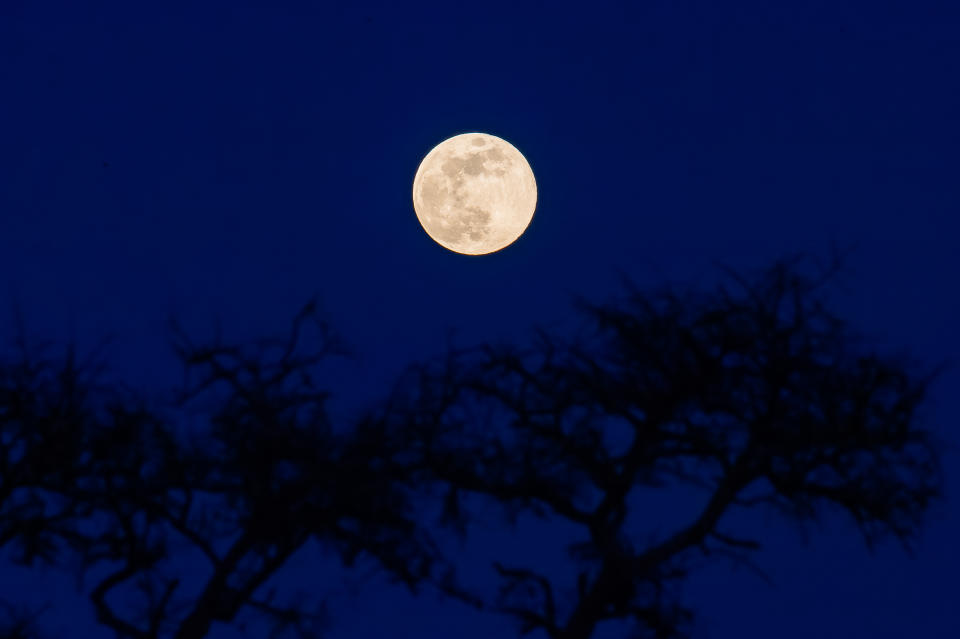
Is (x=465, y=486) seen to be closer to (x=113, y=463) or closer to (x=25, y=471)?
(x=113, y=463)

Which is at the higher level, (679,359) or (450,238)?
(450,238)

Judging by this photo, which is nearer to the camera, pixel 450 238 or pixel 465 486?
pixel 465 486

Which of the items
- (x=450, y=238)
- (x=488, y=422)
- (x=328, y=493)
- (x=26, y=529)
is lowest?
(x=26, y=529)

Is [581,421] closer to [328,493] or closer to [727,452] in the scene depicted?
[727,452]

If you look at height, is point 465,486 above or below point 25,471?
above

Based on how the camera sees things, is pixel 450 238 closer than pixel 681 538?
No

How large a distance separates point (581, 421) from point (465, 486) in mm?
1716

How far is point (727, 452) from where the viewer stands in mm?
14359

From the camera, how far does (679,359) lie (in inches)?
566

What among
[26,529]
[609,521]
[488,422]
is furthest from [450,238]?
[26,529]

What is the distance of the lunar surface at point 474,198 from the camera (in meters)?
20.6

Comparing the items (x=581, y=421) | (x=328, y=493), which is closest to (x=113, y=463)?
(x=328, y=493)

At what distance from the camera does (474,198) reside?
20.6 metres

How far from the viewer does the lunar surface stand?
67.5 feet
